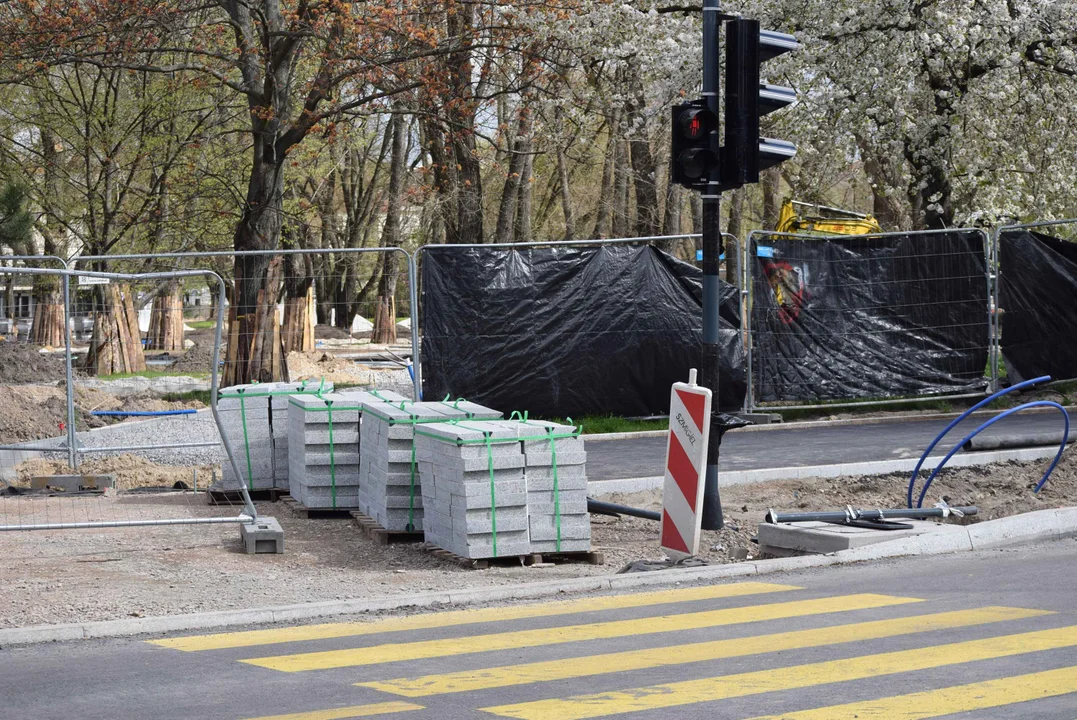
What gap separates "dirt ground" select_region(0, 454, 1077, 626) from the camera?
8680 mm

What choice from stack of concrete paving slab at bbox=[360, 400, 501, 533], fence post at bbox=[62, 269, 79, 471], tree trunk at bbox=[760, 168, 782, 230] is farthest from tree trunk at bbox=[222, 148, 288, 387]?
tree trunk at bbox=[760, 168, 782, 230]

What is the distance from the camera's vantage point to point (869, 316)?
19.5 m

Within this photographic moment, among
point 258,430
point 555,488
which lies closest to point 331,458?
point 258,430

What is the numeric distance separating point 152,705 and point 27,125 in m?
34.0

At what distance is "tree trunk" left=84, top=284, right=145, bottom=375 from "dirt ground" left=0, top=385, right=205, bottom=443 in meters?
0.62

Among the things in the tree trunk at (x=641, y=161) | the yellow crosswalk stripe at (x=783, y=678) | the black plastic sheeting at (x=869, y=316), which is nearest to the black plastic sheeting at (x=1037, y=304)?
the black plastic sheeting at (x=869, y=316)

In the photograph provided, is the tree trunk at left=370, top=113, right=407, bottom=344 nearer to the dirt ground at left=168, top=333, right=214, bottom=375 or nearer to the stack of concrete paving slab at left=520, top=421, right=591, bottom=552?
the dirt ground at left=168, top=333, right=214, bottom=375

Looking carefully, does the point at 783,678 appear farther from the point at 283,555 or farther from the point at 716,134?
the point at 716,134

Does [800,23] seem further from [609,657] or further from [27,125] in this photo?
[27,125]

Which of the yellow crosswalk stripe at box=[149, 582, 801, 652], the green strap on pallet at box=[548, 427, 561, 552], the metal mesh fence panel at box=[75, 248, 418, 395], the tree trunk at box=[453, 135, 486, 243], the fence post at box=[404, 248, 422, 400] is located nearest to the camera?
the yellow crosswalk stripe at box=[149, 582, 801, 652]

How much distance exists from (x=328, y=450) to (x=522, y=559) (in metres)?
2.76

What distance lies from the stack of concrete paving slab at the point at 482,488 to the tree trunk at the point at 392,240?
22848mm

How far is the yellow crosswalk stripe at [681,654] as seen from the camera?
6332 mm

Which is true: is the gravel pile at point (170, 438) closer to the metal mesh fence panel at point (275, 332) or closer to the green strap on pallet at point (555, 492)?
the metal mesh fence panel at point (275, 332)
